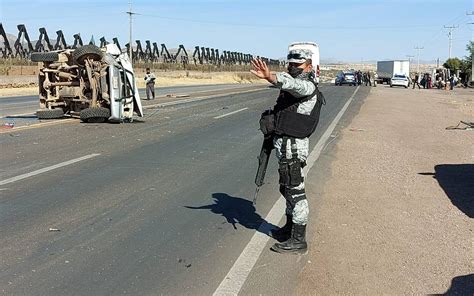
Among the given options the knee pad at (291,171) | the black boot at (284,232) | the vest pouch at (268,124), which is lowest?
the black boot at (284,232)

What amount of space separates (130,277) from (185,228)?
1.50 metres

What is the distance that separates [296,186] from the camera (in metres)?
5.38

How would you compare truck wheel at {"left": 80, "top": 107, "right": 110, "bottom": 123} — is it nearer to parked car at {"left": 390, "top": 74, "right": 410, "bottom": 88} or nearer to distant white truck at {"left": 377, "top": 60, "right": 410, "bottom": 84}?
parked car at {"left": 390, "top": 74, "right": 410, "bottom": 88}

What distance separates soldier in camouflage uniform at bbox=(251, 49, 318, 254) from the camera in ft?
16.3

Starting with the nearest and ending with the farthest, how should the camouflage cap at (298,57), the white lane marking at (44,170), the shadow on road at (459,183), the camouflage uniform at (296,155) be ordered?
the camouflage uniform at (296,155)
the camouflage cap at (298,57)
the shadow on road at (459,183)
the white lane marking at (44,170)

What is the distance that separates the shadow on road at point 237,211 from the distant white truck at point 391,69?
68.0 meters

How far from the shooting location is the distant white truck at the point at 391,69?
2889 inches

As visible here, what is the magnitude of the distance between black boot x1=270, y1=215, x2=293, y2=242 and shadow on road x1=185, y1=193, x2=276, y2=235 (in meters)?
0.15

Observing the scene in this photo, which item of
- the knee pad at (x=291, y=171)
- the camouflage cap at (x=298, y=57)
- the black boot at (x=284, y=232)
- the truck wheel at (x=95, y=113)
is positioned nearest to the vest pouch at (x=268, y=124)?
the knee pad at (x=291, y=171)

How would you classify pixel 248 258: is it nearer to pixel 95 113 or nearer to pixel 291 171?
pixel 291 171

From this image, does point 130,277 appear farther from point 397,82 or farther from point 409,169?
point 397,82

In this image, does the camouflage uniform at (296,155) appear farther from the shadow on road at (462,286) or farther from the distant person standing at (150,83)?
the distant person standing at (150,83)

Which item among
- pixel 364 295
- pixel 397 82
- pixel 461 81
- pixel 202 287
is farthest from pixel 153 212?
pixel 461 81

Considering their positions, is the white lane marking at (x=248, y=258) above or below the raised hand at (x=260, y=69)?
below
